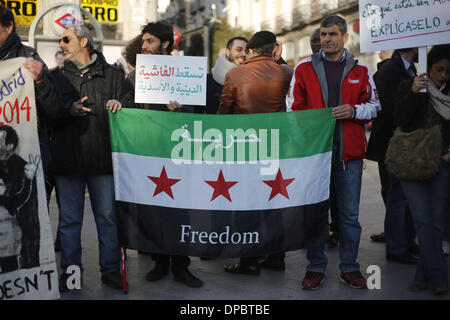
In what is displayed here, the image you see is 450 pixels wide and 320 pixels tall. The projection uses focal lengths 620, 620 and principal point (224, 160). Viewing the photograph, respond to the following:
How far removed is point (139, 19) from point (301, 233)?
12.3 metres

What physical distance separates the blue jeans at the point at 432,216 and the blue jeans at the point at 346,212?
1.41 feet

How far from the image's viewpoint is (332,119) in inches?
183

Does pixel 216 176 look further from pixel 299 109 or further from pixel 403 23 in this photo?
pixel 403 23

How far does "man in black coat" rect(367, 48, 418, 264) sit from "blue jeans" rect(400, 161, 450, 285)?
3.31 feet

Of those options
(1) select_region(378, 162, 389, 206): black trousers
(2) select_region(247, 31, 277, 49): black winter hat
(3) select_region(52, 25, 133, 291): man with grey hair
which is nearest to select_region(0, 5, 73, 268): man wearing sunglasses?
(3) select_region(52, 25, 133, 291): man with grey hair

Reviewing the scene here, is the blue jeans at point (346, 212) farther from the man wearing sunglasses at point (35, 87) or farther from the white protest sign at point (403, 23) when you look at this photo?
the man wearing sunglasses at point (35, 87)

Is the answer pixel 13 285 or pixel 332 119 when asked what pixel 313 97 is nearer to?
pixel 332 119

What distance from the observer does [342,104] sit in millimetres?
4812

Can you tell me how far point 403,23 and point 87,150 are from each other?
2.63 meters

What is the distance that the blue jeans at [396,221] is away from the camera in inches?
225

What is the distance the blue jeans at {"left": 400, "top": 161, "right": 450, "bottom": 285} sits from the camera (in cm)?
463

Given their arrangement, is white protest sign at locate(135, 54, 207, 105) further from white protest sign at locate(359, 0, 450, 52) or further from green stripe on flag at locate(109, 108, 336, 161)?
white protest sign at locate(359, 0, 450, 52)

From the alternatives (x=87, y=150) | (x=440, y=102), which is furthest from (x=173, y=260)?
(x=440, y=102)
